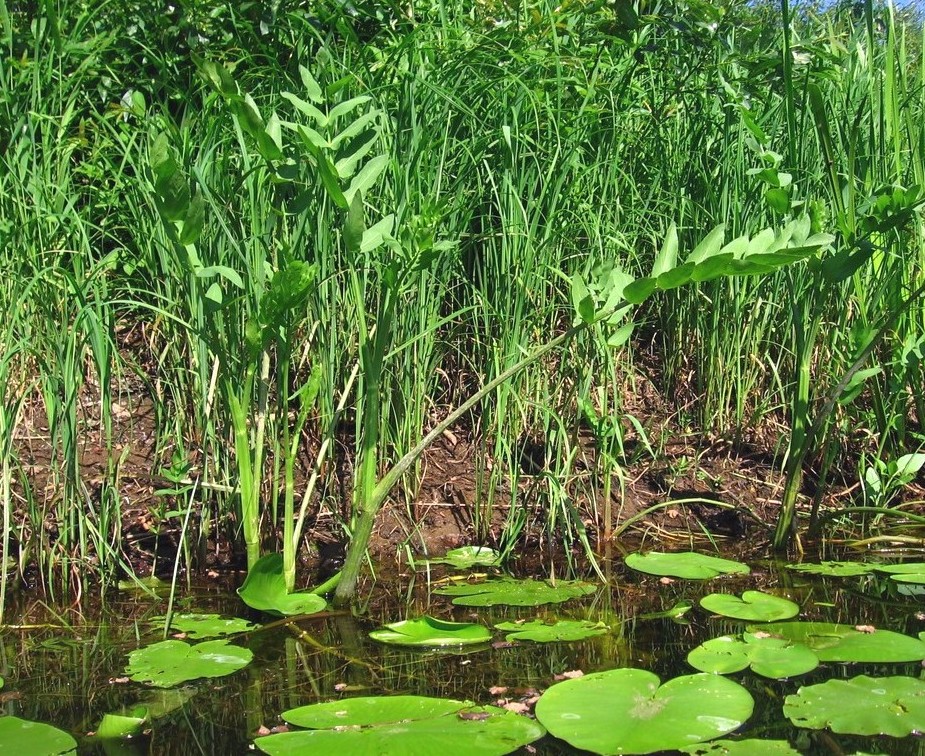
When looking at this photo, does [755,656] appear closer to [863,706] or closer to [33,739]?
[863,706]

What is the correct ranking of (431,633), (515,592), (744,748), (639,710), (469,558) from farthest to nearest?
(469,558)
(515,592)
(431,633)
(639,710)
(744,748)

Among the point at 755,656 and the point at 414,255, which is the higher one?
the point at 414,255

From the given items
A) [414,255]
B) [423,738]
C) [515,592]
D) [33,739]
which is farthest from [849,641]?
[33,739]

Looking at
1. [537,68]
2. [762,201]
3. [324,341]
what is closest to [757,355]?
[762,201]

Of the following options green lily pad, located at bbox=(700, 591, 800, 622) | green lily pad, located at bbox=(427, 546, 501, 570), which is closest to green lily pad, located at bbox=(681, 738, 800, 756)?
green lily pad, located at bbox=(700, 591, 800, 622)

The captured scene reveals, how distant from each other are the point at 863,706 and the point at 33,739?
1.15 metres

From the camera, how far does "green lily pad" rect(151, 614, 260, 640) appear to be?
66.8 inches

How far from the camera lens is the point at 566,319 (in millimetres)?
2600

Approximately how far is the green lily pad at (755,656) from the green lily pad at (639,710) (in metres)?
0.07

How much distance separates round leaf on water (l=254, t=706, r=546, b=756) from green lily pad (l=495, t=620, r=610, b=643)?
31cm

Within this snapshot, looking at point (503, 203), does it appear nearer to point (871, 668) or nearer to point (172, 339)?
point (172, 339)

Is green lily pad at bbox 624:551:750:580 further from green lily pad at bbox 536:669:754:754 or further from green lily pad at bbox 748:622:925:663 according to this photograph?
green lily pad at bbox 536:669:754:754

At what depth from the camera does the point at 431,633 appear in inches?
66.0

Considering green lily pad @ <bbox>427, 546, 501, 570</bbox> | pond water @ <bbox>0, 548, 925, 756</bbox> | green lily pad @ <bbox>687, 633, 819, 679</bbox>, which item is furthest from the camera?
green lily pad @ <bbox>427, 546, 501, 570</bbox>
